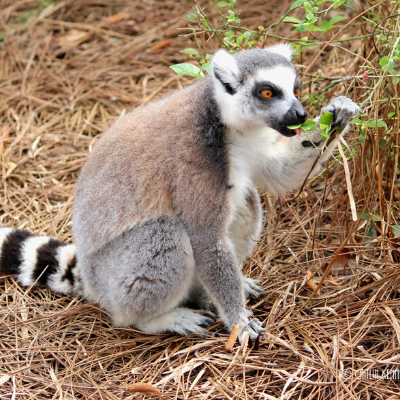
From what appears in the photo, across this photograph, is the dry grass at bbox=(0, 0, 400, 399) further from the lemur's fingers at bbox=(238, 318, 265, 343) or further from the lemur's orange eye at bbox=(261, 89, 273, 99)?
the lemur's orange eye at bbox=(261, 89, 273, 99)

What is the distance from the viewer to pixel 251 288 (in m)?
4.52

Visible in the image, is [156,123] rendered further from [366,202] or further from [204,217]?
[366,202]

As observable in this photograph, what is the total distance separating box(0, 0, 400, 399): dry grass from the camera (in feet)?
11.8

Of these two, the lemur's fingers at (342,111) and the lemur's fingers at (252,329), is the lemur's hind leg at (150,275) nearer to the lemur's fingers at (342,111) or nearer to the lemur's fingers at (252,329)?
the lemur's fingers at (252,329)

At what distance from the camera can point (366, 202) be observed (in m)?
4.16

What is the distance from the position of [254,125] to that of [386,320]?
1640 millimetres

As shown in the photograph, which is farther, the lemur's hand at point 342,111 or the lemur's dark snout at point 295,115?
the lemur's hand at point 342,111

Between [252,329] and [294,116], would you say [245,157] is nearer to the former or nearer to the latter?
[294,116]

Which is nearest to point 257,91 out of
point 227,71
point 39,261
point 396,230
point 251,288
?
point 227,71

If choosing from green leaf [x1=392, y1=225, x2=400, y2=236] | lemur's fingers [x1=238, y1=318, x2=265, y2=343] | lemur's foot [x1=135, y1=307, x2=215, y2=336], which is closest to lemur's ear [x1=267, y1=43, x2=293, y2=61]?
→ green leaf [x1=392, y1=225, x2=400, y2=236]

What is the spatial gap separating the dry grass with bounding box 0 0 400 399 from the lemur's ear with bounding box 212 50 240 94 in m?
0.95

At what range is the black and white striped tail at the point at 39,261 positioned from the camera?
4625mm

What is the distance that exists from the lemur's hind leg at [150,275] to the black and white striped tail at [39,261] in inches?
20.4

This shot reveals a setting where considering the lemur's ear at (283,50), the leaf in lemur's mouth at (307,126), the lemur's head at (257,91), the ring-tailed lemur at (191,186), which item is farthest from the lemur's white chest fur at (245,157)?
the lemur's ear at (283,50)
